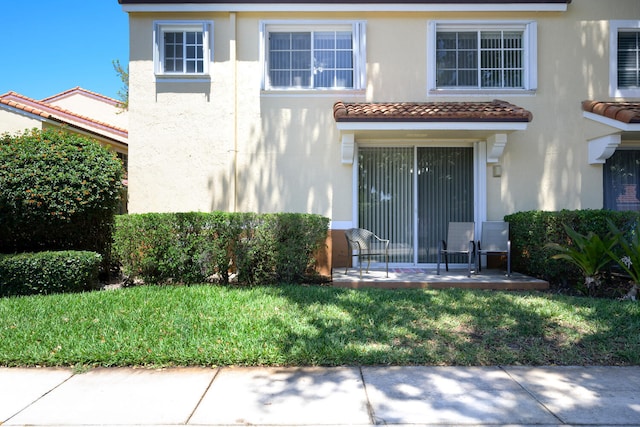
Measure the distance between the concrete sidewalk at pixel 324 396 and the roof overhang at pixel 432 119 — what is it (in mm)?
4843

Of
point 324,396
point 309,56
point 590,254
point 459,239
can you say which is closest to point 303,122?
point 309,56

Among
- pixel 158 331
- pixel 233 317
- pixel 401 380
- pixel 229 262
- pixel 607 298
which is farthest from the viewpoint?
pixel 229 262

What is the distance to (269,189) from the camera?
9008 mm

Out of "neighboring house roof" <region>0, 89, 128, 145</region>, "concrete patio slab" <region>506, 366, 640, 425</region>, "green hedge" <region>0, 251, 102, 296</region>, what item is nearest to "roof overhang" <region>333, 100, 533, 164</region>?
"concrete patio slab" <region>506, 366, 640, 425</region>

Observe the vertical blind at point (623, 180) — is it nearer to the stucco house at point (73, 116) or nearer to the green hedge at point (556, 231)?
the green hedge at point (556, 231)

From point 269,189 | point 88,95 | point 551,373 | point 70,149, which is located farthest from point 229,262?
point 88,95

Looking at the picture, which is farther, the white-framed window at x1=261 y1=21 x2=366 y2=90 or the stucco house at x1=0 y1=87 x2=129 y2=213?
the stucco house at x1=0 y1=87 x2=129 y2=213

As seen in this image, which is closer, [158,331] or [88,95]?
[158,331]

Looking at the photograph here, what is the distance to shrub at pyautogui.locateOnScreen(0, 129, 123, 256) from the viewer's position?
22.4ft

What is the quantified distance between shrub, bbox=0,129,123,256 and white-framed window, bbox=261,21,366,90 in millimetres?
3957

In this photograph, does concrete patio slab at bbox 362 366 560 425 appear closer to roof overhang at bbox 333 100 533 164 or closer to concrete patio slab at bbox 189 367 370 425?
concrete patio slab at bbox 189 367 370 425

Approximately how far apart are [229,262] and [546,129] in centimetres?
723

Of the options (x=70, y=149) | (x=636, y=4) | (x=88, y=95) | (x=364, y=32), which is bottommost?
(x=70, y=149)

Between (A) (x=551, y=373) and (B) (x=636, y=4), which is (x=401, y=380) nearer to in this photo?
(A) (x=551, y=373)
